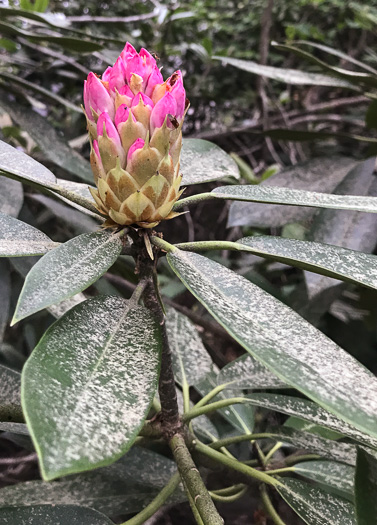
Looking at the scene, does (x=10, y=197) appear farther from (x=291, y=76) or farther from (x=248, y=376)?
(x=291, y=76)

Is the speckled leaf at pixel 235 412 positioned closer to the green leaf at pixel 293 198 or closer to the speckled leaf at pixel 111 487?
the speckled leaf at pixel 111 487

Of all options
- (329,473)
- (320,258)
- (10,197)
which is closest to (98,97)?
(320,258)

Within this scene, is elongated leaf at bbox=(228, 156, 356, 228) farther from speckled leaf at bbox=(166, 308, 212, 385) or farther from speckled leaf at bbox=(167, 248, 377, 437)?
speckled leaf at bbox=(167, 248, 377, 437)

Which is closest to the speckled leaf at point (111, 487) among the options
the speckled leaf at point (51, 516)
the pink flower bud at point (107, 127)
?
the speckled leaf at point (51, 516)

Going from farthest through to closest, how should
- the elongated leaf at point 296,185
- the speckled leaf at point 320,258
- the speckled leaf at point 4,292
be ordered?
1. the elongated leaf at point 296,185
2. the speckled leaf at point 4,292
3. the speckled leaf at point 320,258

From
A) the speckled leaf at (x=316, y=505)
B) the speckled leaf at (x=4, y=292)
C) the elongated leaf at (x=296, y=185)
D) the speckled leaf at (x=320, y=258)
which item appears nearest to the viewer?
the speckled leaf at (x=320, y=258)

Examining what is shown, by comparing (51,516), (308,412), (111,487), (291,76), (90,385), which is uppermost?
(291,76)

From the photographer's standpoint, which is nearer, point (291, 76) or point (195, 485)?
point (195, 485)

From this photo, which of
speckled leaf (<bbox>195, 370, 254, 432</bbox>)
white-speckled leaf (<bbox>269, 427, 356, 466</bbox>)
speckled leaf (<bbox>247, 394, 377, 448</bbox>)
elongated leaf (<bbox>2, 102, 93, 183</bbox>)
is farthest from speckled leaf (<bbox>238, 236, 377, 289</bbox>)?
elongated leaf (<bbox>2, 102, 93, 183</bbox>)
